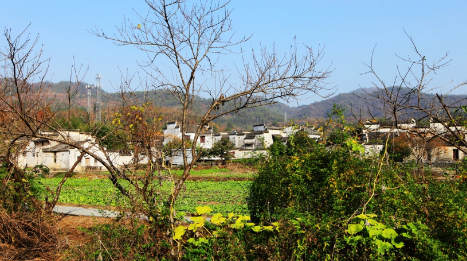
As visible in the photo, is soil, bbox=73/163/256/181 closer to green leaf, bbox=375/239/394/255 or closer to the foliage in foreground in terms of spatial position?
the foliage in foreground

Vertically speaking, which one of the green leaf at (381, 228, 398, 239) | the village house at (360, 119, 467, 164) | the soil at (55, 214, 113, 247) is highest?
the village house at (360, 119, 467, 164)

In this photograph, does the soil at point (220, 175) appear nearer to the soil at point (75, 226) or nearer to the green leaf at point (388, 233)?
the soil at point (75, 226)

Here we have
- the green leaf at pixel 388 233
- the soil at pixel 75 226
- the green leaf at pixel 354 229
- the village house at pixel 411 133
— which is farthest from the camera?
the soil at pixel 75 226

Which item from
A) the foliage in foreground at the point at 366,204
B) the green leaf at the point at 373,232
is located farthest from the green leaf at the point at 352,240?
the green leaf at the point at 373,232

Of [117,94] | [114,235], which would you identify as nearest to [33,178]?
[117,94]

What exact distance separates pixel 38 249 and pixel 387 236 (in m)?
5.46

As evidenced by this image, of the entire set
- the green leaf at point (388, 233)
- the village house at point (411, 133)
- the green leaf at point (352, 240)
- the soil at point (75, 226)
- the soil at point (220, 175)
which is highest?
the village house at point (411, 133)

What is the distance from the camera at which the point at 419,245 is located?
3375 millimetres

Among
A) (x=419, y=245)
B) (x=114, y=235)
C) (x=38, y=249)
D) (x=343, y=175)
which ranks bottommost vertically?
(x=38, y=249)

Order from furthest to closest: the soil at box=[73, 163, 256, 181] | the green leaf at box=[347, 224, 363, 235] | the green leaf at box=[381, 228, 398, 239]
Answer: the soil at box=[73, 163, 256, 181], the green leaf at box=[347, 224, 363, 235], the green leaf at box=[381, 228, 398, 239]

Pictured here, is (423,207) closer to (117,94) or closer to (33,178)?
(117,94)

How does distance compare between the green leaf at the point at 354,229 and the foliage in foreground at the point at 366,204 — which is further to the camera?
the green leaf at the point at 354,229

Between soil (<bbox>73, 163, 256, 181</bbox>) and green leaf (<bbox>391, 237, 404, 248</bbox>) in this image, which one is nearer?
green leaf (<bbox>391, 237, 404, 248</bbox>)

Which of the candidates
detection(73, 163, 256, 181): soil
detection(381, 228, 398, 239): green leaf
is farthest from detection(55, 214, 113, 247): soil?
detection(73, 163, 256, 181): soil
